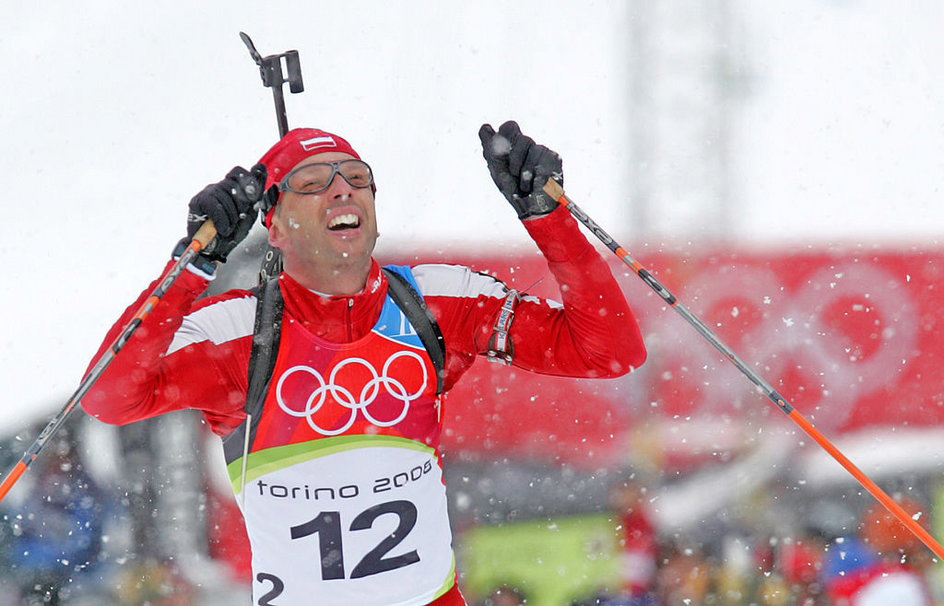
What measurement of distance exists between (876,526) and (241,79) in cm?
436

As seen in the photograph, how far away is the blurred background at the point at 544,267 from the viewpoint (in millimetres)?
4684

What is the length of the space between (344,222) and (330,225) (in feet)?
0.12

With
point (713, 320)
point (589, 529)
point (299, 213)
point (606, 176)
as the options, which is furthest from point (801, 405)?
point (299, 213)

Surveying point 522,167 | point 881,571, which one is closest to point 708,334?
point 522,167

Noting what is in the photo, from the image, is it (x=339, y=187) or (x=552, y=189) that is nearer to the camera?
(x=552, y=189)

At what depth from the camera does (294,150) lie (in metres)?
2.67

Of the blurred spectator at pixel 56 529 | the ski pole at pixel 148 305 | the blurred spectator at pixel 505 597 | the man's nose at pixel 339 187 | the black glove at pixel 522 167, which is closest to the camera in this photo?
the ski pole at pixel 148 305

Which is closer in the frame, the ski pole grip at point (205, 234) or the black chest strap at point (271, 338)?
the ski pole grip at point (205, 234)

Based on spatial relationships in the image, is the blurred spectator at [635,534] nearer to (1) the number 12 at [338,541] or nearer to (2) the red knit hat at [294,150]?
(1) the number 12 at [338,541]

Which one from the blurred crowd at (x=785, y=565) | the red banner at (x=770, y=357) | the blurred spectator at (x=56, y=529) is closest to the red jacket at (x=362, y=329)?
the red banner at (x=770, y=357)

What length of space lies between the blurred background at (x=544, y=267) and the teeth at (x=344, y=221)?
7.12ft

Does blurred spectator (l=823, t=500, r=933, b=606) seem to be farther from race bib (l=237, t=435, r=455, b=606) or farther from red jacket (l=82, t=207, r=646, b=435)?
race bib (l=237, t=435, r=455, b=606)

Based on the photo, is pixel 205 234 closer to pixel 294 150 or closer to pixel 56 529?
pixel 294 150

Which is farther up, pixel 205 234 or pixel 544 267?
pixel 205 234
